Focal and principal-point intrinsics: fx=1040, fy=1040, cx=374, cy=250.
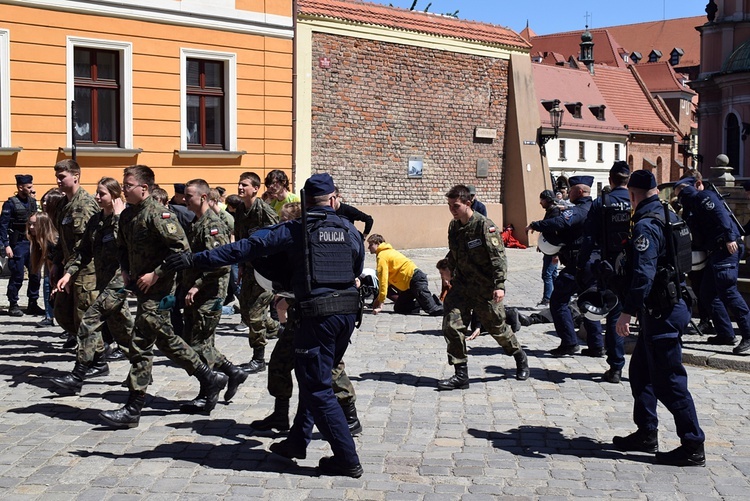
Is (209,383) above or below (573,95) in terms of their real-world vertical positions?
below

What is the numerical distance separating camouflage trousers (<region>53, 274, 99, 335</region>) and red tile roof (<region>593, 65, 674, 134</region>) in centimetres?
6121

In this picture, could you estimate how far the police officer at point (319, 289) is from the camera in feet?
20.7

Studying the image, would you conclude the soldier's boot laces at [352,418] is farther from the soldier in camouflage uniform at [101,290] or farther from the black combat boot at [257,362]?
the black combat boot at [257,362]

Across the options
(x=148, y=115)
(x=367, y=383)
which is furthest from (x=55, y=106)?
(x=367, y=383)

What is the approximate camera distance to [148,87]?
20.4 meters

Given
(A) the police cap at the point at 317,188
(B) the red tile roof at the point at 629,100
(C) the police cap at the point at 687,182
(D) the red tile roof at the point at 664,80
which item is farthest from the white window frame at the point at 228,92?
(D) the red tile roof at the point at 664,80

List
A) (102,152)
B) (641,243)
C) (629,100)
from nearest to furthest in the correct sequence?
1. (641,243)
2. (102,152)
3. (629,100)

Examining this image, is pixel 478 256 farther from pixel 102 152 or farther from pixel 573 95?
pixel 573 95

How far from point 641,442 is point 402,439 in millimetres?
1625

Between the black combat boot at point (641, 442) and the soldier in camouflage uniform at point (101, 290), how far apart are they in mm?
4121

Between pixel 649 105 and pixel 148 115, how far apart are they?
2283 inches

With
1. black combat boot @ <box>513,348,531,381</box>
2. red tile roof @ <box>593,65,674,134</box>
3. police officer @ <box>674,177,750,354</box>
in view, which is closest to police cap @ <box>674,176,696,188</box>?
police officer @ <box>674,177,750,354</box>

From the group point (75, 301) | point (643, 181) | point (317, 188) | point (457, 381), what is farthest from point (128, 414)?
point (643, 181)

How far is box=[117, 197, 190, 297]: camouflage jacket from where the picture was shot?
773 cm
